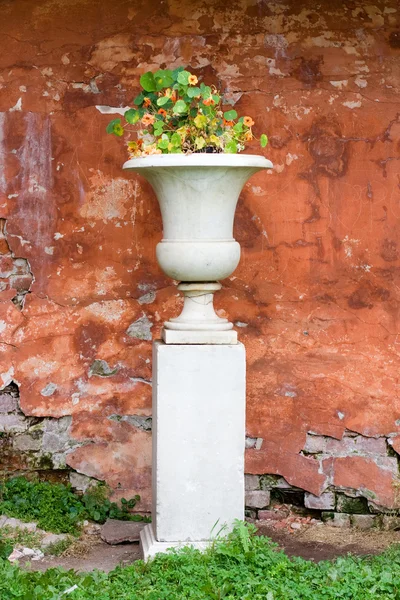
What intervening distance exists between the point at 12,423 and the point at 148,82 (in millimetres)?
1991

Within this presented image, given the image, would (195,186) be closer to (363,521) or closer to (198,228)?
(198,228)

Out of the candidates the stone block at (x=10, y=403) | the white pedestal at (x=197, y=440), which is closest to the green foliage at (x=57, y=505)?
the stone block at (x=10, y=403)

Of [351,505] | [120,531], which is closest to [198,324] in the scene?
[120,531]

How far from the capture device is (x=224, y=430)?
13.1ft

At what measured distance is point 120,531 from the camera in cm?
461

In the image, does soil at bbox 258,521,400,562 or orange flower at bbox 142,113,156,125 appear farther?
soil at bbox 258,521,400,562

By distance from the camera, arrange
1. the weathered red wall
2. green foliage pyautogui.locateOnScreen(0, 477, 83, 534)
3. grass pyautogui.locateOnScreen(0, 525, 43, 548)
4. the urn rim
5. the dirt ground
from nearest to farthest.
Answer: the urn rim → the dirt ground → grass pyautogui.locateOnScreen(0, 525, 43, 548) → green foliage pyautogui.locateOnScreen(0, 477, 83, 534) → the weathered red wall

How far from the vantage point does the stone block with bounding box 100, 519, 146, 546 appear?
453cm

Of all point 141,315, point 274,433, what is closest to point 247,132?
point 141,315

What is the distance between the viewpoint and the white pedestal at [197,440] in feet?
13.0

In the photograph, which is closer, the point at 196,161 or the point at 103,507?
the point at 196,161

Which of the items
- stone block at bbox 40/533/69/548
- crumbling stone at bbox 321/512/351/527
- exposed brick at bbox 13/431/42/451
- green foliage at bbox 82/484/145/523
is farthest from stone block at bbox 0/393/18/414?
crumbling stone at bbox 321/512/351/527

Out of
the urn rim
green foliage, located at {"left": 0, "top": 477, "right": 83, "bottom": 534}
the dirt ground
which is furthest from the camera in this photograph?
green foliage, located at {"left": 0, "top": 477, "right": 83, "bottom": 534}

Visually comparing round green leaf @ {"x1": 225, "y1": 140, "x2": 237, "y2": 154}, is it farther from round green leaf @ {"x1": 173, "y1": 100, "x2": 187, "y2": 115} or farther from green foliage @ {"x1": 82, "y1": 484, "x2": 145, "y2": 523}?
green foliage @ {"x1": 82, "y1": 484, "x2": 145, "y2": 523}
